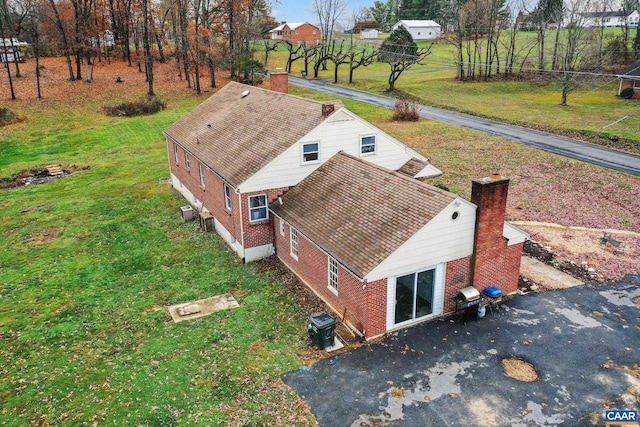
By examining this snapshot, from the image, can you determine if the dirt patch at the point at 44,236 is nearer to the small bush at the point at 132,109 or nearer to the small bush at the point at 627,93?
the small bush at the point at 132,109

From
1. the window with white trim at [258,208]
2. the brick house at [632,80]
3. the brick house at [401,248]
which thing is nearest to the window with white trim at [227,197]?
the window with white trim at [258,208]

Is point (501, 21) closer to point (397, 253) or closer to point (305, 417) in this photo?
point (397, 253)

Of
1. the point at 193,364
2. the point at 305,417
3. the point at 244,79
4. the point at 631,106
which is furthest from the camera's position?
the point at 244,79

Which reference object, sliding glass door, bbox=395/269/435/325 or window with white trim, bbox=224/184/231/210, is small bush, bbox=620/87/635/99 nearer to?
sliding glass door, bbox=395/269/435/325

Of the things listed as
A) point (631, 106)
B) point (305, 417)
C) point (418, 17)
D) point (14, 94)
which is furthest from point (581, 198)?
point (418, 17)

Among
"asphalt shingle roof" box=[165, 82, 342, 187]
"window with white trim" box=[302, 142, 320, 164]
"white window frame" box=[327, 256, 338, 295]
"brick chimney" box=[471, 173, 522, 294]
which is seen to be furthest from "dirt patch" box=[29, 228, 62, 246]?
"brick chimney" box=[471, 173, 522, 294]

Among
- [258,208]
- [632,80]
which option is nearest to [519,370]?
[258,208]
